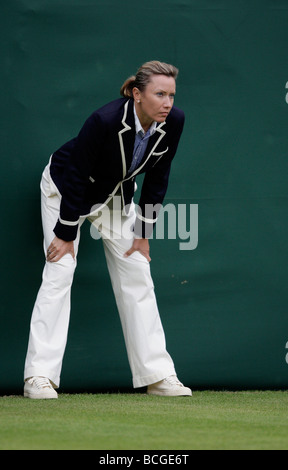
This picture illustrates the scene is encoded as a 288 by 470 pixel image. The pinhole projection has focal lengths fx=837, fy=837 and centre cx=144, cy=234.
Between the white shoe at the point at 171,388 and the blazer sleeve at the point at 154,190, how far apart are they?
63 centimetres

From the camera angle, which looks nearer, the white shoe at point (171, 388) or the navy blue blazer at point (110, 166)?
the navy blue blazer at point (110, 166)

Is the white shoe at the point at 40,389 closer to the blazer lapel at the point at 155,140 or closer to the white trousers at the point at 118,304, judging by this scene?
the white trousers at the point at 118,304

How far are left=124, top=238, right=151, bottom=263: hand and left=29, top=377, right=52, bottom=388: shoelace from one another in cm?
63

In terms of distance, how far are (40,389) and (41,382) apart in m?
0.03

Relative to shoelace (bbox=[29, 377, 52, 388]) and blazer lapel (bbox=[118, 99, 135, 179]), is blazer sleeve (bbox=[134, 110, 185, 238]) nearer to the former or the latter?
blazer lapel (bbox=[118, 99, 135, 179])

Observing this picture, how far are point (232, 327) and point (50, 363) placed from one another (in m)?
0.92

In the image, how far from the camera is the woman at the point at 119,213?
11.1ft

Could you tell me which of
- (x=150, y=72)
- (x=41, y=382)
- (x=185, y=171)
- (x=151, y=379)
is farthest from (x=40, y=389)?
(x=150, y=72)

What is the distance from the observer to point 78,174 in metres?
3.39

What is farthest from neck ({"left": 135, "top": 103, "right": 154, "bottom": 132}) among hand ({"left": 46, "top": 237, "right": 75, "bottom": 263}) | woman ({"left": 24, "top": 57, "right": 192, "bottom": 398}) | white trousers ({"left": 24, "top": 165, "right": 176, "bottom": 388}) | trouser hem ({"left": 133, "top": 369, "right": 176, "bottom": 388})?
trouser hem ({"left": 133, "top": 369, "right": 176, "bottom": 388})

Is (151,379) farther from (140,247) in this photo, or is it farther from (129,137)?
(129,137)

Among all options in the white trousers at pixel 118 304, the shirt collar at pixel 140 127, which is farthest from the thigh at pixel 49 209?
the shirt collar at pixel 140 127

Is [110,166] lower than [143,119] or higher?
lower

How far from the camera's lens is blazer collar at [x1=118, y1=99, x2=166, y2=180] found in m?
3.38
